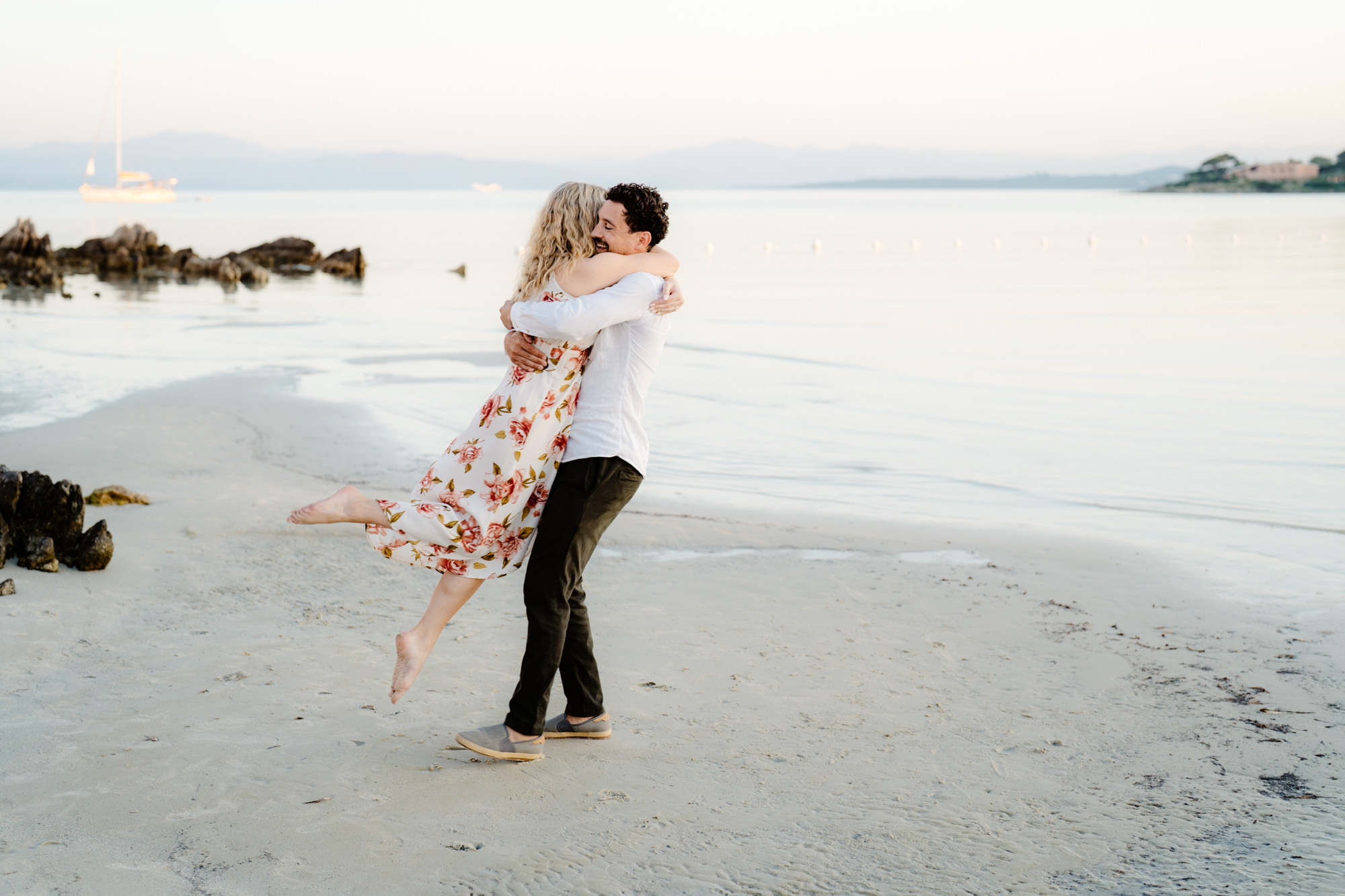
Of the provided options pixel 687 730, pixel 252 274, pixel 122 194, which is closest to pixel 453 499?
pixel 687 730

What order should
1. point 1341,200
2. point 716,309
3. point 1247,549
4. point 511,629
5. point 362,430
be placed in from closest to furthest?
point 511,629 < point 1247,549 < point 362,430 < point 716,309 < point 1341,200

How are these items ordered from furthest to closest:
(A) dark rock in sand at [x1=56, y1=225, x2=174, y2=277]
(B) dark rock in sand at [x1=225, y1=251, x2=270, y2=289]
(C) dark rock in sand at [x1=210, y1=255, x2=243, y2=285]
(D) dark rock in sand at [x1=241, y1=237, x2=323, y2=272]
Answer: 1. (D) dark rock in sand at [x1=241, y1=237, x2=323, y2=272]
2. (A) dark rock in sand at [x1=56, y1=225, x2=174, y2=277]
3. (B) dark rock in sand at [x1=225, y1=251, x2=270, y2=289]
4. (C) dark rock in sand at [x1=210, y1=255, x2=243, y2=285]

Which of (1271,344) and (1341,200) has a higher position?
(1341,200)

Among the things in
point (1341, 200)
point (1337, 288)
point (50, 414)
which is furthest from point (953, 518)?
point (1341, 200)

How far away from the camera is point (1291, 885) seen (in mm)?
3230

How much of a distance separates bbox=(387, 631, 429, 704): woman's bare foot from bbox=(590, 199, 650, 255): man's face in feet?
4.77

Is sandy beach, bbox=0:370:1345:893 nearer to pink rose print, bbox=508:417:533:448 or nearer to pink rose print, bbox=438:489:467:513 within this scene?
pink rose print, bbox=438:489:467:513

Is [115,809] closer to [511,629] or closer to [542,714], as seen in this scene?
[542,714]

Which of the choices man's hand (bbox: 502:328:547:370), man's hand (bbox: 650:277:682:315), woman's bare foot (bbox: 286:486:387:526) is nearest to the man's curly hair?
man's hand (bbox: 650:277:682:315)

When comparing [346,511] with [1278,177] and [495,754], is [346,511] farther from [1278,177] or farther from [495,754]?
[1278,177]

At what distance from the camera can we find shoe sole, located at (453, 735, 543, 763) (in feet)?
12.7

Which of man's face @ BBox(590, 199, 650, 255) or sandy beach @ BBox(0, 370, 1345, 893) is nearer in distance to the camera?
sandy beach @ BBox(0, 370, 1345, 893)

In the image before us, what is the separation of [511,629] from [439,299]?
24.7 metres

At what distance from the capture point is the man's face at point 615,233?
12.1 feet
